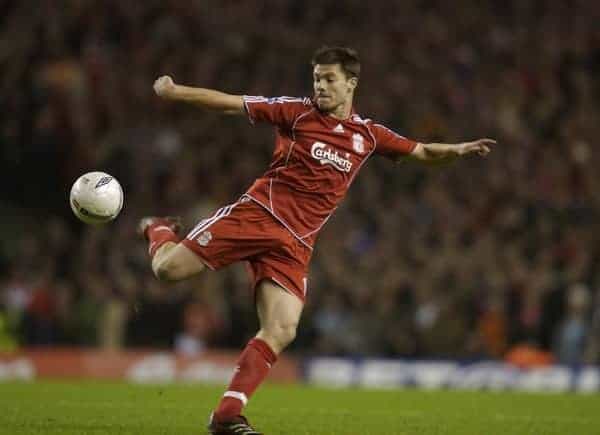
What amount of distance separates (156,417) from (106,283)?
766cm

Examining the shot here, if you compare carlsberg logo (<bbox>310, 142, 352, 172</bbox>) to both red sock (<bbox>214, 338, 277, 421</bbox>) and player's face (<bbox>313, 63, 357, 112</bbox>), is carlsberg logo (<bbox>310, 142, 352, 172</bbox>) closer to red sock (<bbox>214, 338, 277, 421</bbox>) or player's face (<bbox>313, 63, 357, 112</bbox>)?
player's face (<bbox>313, 63, 357, 112</bbox>)

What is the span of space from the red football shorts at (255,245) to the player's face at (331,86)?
2.53ft

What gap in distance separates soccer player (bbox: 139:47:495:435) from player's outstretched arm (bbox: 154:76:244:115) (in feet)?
0.05

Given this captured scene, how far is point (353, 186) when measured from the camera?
18.1 m

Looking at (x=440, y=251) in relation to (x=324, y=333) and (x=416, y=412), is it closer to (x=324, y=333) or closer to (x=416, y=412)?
Answer: (x=324, y=333)

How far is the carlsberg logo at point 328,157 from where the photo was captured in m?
7.70

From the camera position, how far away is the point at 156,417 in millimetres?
8711

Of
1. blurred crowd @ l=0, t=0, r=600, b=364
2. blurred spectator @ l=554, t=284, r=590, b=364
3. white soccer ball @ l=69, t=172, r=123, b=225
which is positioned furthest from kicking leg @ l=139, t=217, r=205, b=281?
blurred spectator @ l=554, t=284, r=590, b=364

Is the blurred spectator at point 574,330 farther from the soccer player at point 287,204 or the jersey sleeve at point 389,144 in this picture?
the soccer player at point 287,204

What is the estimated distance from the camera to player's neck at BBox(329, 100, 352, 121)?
7.76 m

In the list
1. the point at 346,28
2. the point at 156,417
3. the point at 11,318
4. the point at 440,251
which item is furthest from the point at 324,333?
the point at 156,417

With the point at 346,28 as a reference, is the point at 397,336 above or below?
below

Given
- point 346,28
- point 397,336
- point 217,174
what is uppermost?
point 346,28

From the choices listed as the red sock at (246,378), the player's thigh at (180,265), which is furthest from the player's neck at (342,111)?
the red sock at (246,378)
